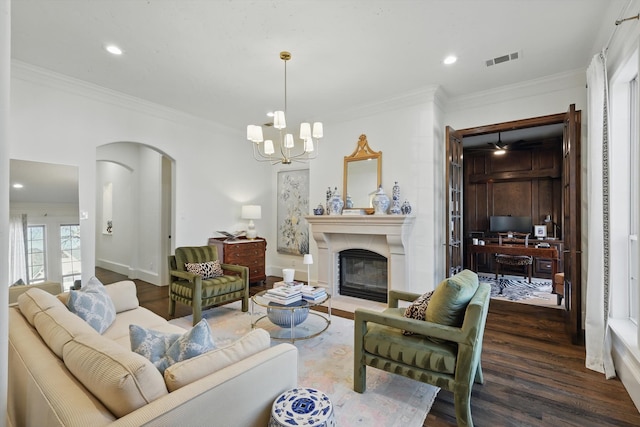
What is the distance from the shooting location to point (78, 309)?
212 cm

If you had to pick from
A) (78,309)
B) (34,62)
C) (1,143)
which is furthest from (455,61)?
(34,62)

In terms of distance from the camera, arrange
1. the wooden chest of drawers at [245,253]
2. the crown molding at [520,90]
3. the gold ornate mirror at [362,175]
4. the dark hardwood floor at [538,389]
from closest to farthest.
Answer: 1. the dark hardwood floor at [538,389]
2. the crown molding at [520,90]
3. the gold ornate mirror at [362,175]
4. the wooden chest of drawers at [245,253]

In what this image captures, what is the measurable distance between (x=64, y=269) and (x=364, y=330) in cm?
370

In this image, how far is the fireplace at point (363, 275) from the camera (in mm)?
4680

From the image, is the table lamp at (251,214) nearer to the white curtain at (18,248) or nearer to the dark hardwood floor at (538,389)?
the white curtain at (18,248)

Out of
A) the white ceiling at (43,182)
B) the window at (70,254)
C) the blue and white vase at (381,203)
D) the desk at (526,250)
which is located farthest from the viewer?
the desk at (526,250)

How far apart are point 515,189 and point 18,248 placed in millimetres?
8288

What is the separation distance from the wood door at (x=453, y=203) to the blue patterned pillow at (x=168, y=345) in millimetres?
3322

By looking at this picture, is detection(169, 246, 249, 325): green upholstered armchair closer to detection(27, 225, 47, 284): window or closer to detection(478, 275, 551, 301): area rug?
detection(27, 225, 47, 284): window

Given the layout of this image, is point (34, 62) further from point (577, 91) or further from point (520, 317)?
point (520, 317)

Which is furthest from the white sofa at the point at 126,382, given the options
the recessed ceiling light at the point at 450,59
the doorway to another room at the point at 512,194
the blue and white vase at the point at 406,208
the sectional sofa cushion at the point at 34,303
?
the doorway to another room at the point at 512,194

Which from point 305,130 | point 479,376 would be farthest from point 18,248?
point 479,376

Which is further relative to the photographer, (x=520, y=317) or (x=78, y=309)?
(x=520, y=317)

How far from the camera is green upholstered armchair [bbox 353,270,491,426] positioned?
184 centimetres
